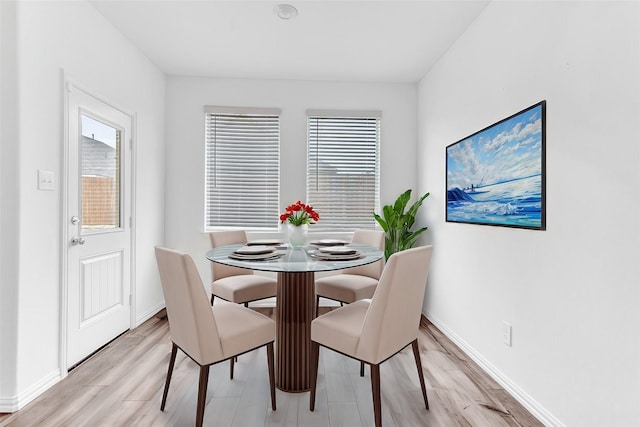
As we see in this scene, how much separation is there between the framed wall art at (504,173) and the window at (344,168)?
115 cm

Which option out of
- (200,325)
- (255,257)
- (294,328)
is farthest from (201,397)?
(255,257)

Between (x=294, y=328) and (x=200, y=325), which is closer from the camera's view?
(x=200, y=325)

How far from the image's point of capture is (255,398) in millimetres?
1950

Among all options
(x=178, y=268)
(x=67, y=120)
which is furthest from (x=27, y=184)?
(x=178, y=268)

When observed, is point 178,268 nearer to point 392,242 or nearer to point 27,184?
point 27,184

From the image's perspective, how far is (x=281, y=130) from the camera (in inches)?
147

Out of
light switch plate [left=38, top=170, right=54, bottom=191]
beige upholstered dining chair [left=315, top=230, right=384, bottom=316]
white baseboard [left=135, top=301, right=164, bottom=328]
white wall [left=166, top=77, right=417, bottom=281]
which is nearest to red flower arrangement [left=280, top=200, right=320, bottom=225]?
beige upholstered dining chair [left=315, top=230, right=384, bottom=316]

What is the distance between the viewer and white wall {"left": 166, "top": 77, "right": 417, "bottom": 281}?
144 inches

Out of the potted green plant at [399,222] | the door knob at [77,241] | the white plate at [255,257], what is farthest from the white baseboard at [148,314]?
the potted green plant at [399,222]

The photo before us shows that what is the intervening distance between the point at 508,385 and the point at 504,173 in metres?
1.35

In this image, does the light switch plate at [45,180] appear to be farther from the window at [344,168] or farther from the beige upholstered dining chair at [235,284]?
the window at [344,168]

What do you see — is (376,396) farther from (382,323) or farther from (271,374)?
(271,374)

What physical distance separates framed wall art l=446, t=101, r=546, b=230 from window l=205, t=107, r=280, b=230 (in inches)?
77.7

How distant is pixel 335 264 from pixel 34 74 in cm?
209
